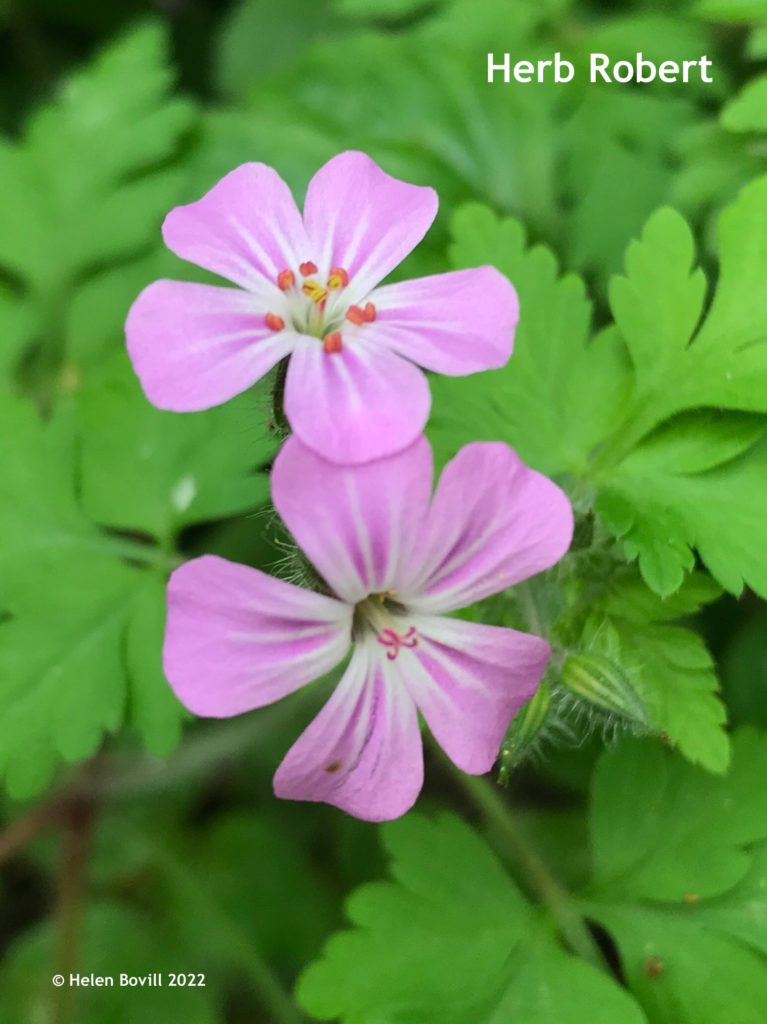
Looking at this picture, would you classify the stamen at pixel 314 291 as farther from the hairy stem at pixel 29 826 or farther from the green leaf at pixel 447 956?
the hairy stem at pixel 29 826

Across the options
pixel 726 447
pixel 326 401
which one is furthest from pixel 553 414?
pixel 326 401

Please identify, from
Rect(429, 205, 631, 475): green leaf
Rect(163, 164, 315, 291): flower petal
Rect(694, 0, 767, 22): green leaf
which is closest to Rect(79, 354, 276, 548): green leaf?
Rect(429, 205, 631, 475): green leaf

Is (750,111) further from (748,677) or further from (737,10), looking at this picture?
(748,677)

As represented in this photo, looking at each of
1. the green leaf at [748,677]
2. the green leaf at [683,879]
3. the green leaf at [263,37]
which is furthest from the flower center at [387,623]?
the green leaf at [263,37]

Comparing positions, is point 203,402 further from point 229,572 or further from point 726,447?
point 726,447

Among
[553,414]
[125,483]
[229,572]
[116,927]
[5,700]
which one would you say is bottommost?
[116,927]

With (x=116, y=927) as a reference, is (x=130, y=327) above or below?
above

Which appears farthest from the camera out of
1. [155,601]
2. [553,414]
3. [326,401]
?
[155,601]
